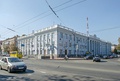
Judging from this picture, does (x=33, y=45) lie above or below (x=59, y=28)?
below

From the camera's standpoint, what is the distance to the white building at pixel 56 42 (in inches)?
2665

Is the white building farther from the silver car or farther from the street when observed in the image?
the silver car

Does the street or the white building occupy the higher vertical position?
the white building

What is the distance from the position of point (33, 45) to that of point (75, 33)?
19.5m

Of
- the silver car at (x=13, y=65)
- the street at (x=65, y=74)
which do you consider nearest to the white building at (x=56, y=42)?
the street at (x=65, y=74)

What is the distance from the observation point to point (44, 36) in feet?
245

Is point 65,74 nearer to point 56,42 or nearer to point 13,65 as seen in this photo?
point 13,65

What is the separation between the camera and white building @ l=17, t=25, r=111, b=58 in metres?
67.7

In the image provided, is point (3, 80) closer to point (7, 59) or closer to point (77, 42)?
point (7, 59)

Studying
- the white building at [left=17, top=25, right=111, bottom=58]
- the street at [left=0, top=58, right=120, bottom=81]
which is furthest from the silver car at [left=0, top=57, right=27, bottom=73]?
the white building at [left=17, top=25, right=111, bottom=58]

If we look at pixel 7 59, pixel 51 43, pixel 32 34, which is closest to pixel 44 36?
pixel 51 43

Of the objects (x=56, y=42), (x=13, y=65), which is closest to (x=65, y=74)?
(x=13, y=65)

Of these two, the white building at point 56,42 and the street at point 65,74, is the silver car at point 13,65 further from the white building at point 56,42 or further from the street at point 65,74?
the white building at point 56,42

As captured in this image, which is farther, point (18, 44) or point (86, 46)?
point (18, 44)
